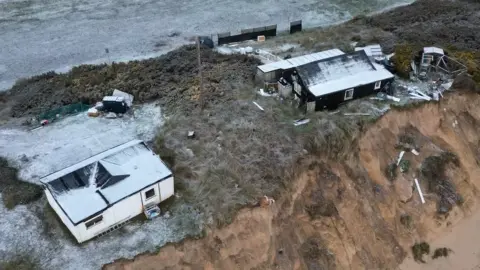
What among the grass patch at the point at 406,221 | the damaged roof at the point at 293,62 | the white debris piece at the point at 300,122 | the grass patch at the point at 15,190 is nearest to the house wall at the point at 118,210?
the grass patch at the point at 15,190

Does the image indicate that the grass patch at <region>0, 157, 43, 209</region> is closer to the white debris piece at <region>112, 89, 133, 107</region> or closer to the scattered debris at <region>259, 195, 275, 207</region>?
the white debris piece at <region>112, 89, 133, 107</region>

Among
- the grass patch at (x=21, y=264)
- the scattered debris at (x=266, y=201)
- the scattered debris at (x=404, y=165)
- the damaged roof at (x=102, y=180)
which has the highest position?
the damaged roof at (x=102, y=180)

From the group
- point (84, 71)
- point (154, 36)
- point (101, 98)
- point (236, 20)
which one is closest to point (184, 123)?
point (101, 98)

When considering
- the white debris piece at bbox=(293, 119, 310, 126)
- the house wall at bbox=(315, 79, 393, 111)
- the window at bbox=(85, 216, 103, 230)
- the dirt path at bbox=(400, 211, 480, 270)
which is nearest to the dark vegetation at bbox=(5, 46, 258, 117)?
the white debris piece at bbox=(293, 119, 310, 126)

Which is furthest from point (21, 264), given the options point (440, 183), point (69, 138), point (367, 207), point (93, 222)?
point (440, 183)

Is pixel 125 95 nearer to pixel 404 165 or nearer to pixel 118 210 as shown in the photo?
pixel 118 210

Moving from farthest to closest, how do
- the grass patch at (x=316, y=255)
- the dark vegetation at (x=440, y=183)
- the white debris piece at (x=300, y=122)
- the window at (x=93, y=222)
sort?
the dark vegetation at (x=440, y=183), the white debris piece at (x=300, y=122), the grass patch at (x=316, y=255), the window at (x=93, y=222)

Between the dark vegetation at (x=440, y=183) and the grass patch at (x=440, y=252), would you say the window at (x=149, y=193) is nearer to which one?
the grass patch at (x=440, y=252)
